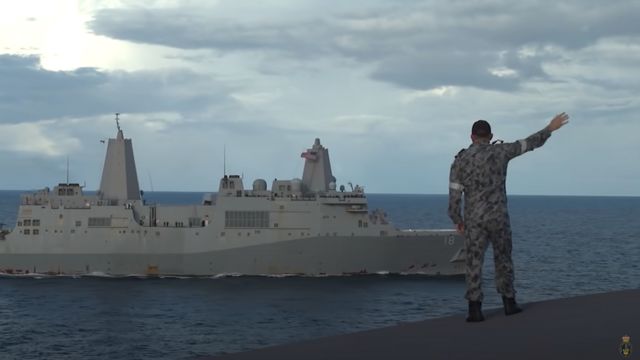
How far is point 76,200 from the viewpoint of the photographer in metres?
49.4

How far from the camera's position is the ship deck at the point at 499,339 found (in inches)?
193

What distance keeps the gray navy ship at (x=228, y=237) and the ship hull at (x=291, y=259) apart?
60 mm

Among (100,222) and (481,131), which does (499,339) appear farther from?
(100,222)

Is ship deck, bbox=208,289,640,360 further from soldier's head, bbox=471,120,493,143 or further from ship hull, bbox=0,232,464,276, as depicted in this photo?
ship hull, bbox=0,232,464,276

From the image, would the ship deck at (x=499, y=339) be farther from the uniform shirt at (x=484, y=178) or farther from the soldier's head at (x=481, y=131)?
the soldier's head at (x=481, y=131)

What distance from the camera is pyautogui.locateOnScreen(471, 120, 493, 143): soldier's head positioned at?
6859mm

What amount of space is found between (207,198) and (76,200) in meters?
8.56

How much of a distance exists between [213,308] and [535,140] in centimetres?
3221

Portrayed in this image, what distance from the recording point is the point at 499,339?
545 cm

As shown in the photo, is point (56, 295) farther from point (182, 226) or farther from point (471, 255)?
point (471, 255)

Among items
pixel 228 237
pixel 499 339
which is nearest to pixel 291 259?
pixel 228 237

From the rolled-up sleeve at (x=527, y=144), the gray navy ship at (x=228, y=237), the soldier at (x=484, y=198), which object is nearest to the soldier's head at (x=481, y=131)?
the soldier at (x=484, y=198)

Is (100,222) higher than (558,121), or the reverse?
(558,121)

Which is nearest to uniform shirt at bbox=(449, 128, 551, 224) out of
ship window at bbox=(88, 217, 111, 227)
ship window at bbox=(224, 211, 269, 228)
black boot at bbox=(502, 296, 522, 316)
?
black boot at bbox=(502, 296, 522, 316)
